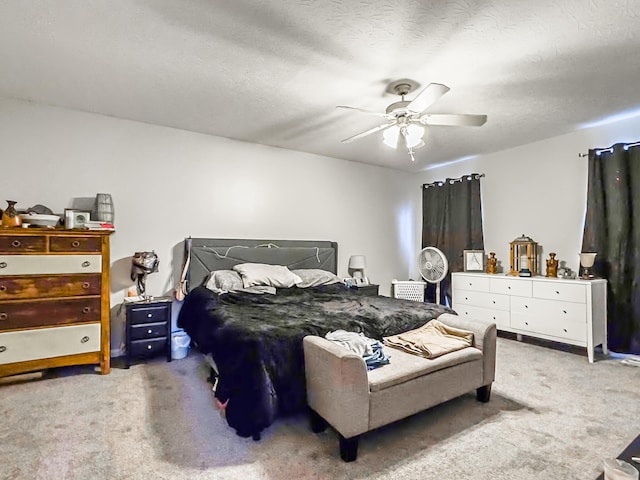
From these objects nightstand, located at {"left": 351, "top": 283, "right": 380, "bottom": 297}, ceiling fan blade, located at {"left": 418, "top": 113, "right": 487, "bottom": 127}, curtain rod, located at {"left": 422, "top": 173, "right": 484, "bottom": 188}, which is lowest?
nightstand, located at {"left": 351, "top": 283, "right": 380, "bottom": 297}

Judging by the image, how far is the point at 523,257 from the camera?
4.16 meters

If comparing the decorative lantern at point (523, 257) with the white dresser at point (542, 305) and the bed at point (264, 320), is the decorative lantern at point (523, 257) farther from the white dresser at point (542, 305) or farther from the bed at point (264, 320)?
the bed at point (264, 320)

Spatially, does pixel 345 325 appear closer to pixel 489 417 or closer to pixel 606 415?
pixel 489 417

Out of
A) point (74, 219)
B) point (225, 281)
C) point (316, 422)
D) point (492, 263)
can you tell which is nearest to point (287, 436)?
point (316, 422)

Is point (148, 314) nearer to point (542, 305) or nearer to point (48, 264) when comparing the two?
point (48, 264)

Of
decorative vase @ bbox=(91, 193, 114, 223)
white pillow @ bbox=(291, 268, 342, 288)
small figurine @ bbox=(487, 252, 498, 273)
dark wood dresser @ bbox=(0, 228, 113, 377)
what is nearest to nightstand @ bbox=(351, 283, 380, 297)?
white pillow @ bbox=(291, 268, 342, 288)

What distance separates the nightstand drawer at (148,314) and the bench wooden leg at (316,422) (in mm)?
1952

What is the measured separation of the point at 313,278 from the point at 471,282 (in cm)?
212

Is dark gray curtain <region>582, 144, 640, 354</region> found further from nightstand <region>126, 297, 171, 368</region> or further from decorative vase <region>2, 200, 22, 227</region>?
decorative vase <region>2, 200, 22, 227</region>

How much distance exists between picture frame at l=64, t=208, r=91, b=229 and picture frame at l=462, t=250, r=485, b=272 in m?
4.61

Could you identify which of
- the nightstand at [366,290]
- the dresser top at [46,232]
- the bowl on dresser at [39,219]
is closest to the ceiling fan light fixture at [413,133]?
the nightstand at [366,290]

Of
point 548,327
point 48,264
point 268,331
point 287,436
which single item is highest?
point 48,264

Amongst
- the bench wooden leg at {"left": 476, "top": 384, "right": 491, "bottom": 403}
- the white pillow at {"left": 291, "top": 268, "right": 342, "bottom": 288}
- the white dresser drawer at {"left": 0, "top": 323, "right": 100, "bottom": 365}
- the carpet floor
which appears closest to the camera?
the carpet floor

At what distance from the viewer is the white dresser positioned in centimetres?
330
